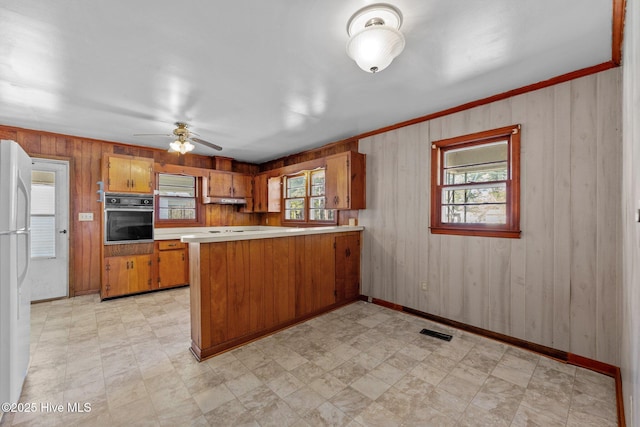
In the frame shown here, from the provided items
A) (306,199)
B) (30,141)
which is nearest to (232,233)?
(306,199)

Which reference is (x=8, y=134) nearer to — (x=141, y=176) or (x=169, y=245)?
(x=141, y=176)

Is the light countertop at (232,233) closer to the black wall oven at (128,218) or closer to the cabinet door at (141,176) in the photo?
the black wall oven at (128,218)

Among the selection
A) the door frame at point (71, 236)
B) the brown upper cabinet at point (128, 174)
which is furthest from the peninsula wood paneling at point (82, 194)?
the brown upper cabinet at point (128, 174)

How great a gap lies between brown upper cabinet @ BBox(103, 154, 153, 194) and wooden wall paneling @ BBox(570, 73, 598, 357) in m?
5.53

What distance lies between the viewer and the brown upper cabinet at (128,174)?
4133mm

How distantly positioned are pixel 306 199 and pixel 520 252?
343cm

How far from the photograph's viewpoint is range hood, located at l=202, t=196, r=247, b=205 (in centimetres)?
540

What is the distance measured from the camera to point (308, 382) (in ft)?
6.95

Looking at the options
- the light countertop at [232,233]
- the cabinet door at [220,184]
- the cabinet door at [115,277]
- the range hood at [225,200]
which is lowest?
the cabinet door at [115,277]

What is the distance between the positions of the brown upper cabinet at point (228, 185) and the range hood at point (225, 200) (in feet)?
0.21

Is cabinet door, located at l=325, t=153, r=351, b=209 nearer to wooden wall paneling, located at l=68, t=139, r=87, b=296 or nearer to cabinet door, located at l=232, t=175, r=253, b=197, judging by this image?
cabinet door, located at l=232, t=175, r=253, b=197

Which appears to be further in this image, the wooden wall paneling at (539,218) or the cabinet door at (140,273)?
the cabinet door at (140,273)

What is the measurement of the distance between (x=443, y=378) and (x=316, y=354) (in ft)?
3.62

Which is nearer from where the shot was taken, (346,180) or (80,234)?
(346,180)
